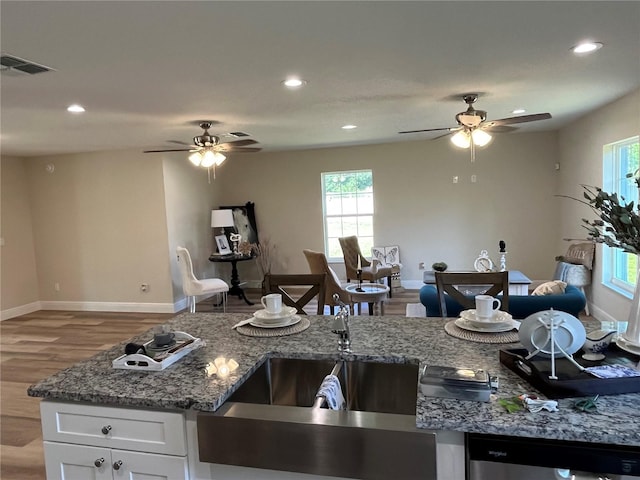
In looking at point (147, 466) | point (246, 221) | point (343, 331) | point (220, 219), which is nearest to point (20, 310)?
point (220, 219)

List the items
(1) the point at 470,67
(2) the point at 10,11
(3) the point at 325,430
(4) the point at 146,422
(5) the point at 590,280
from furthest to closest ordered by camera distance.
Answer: (5) the point at 590,280 < (1) the point at 470,67 < (2) the point at 10,11 < (4) the point at 146,422 < (3) the point at 325,430

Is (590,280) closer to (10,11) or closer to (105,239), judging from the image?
(10,11)

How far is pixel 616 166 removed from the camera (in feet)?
15.4

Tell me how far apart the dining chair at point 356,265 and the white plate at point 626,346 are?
4.65 meters

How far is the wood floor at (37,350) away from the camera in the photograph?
2.79m

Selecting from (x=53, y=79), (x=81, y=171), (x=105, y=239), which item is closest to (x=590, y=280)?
(x=53, y=79)

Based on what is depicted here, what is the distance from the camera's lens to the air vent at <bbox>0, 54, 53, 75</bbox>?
2398 millimetres

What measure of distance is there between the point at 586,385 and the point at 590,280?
4.82 meters

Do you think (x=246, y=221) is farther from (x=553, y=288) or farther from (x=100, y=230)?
(x=553, y=288)

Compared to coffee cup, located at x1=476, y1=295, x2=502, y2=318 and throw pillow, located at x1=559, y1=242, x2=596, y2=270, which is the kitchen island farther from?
throw pillow, located at x1=559, y1=242, x2=596, y2=270

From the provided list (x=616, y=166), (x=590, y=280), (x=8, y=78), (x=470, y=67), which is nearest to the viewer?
(x=8, y=78)

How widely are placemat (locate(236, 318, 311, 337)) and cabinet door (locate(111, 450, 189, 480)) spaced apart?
66cm

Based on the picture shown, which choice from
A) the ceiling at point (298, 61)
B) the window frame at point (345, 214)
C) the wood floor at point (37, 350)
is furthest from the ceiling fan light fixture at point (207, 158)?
the window frame at point (345, 214)

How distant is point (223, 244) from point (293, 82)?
4623 millimetres
